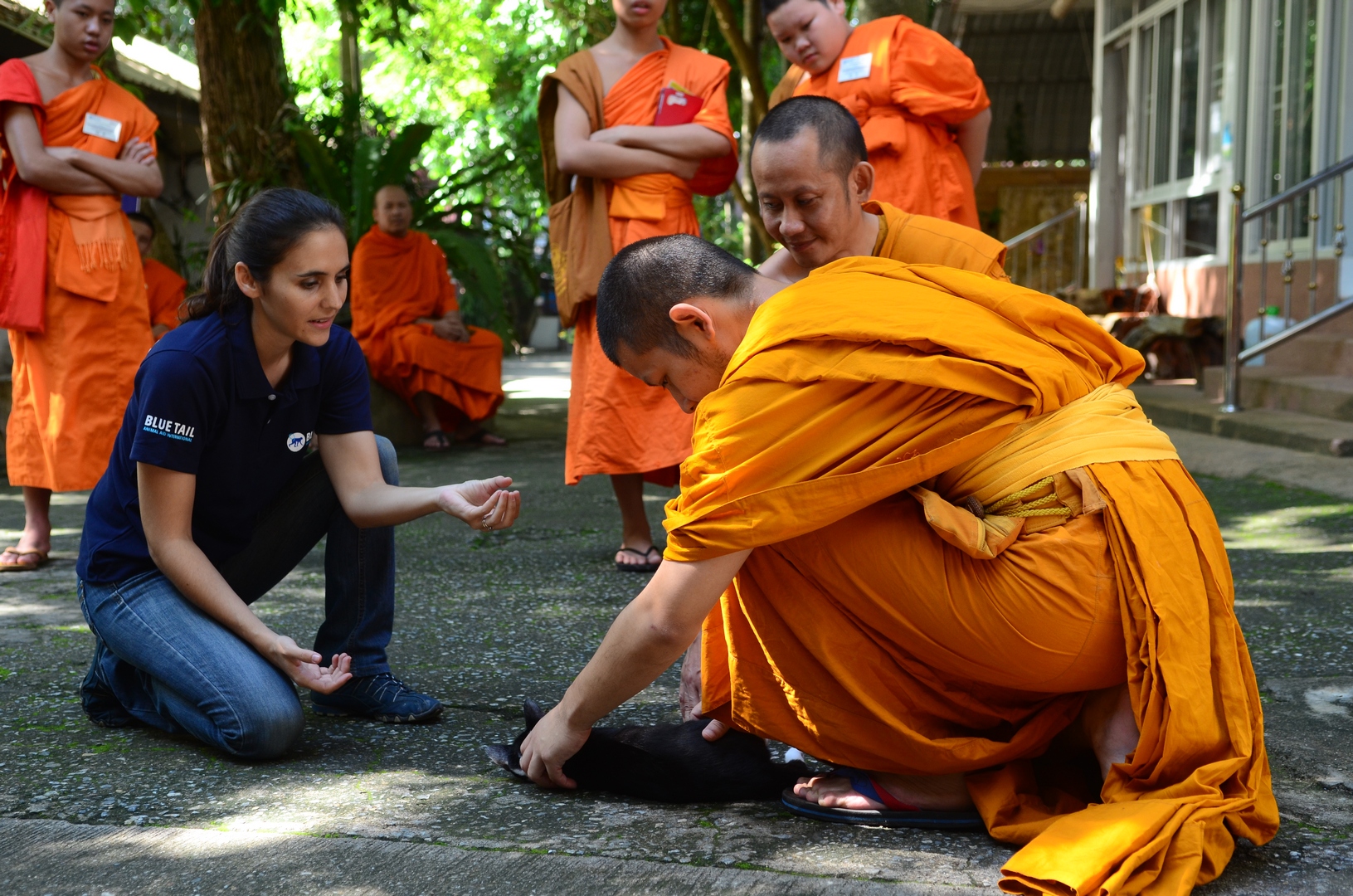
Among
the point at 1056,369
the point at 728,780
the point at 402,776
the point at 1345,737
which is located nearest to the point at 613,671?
the point at 728,780

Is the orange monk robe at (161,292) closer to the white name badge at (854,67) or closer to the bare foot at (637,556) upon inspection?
the bare foot at (637,556)

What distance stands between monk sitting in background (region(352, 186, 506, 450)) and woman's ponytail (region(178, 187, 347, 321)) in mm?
5158

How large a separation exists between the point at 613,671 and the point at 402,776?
1.88ft

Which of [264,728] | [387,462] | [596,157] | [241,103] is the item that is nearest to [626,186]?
[596,157]

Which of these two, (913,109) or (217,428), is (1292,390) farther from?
(217,428)

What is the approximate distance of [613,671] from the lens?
1880mm

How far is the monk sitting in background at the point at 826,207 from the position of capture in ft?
8.37

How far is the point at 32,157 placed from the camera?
Result: 158 inches

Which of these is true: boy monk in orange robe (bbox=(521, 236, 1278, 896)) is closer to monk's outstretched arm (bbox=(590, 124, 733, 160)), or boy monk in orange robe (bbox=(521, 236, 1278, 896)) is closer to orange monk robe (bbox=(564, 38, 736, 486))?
orange monk robe (bbox=(564, 38, 736, 486))

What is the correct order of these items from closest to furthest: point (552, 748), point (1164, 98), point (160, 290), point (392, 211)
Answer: point (552, 748) → point (160, 290) → point (392, 211) → point (1164, 98)

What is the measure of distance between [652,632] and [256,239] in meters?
1.10

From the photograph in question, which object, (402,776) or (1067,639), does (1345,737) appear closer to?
(1067,639)

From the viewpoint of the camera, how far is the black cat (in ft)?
6.87

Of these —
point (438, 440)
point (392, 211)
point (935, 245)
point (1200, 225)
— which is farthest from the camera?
point (1200, 225)
